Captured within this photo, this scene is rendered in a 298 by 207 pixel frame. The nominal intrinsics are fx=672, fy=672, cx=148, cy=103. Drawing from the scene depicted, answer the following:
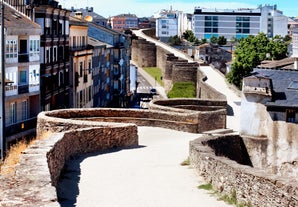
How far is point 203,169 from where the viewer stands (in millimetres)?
17594

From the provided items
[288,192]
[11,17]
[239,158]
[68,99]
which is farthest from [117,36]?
[288,192]

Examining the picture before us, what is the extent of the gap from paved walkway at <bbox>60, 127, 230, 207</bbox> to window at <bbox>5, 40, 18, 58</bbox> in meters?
15.9

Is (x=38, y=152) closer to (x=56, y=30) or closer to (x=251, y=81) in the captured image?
(x=251, y=81)

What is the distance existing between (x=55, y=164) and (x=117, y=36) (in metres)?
60.6

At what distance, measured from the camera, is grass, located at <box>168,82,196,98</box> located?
2768 inches

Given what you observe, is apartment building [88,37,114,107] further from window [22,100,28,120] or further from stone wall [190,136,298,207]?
stone wall [190,136,298,207]

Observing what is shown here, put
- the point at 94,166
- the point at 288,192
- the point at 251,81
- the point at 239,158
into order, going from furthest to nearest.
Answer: the point at 251,81, the point at 239,158, the point at 94,166, the point at 288,192

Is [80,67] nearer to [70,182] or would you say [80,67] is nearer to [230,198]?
[70,182]

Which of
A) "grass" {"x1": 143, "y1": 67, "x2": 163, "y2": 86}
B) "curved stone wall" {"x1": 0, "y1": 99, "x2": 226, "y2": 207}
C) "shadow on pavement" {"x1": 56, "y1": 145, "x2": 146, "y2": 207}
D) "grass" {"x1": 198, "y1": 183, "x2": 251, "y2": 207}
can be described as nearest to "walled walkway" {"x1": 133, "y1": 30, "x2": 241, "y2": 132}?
"curved stone wall" {"x1": 0, "y1": 99, "x2": 226, "y2": 207}

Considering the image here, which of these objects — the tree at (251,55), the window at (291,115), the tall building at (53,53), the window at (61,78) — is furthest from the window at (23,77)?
the tree at (251,55)

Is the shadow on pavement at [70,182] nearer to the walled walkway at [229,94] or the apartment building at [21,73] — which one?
the walled walkway at [229,94]

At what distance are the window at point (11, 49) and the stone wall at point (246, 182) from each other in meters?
21.6

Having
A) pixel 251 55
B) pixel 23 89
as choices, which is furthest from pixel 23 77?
pixel 251 55

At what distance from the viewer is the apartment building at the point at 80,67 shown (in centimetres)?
5262
